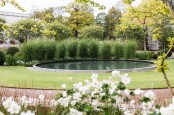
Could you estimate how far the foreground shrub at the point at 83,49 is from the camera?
20.7m

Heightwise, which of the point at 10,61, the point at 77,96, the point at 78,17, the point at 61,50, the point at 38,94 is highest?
the point at 78,17

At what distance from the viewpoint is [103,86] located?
2.88 m

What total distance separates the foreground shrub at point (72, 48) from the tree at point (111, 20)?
19747 mm

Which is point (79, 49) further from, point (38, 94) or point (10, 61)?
point (38, 94)

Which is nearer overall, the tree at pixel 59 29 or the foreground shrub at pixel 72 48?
the foreground shrub at pixel 72 48

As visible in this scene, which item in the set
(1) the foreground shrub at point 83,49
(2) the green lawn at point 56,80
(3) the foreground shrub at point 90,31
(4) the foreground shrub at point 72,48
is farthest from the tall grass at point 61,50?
(3) the foreground shrub at point 90,31

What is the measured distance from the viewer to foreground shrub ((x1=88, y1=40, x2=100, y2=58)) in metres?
20.8

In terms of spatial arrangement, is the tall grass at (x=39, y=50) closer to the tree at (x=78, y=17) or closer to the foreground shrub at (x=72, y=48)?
the foreground shrub at (x=72, y=48)

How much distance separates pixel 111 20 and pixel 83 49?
20.2 metres

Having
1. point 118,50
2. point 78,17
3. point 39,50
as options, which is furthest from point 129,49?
point 78,17

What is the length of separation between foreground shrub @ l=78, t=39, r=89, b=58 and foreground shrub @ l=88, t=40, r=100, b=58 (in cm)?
26

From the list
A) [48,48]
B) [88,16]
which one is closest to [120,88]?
A: [48,48]

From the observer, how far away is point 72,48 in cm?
2061

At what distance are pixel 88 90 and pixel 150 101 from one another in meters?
0.76
